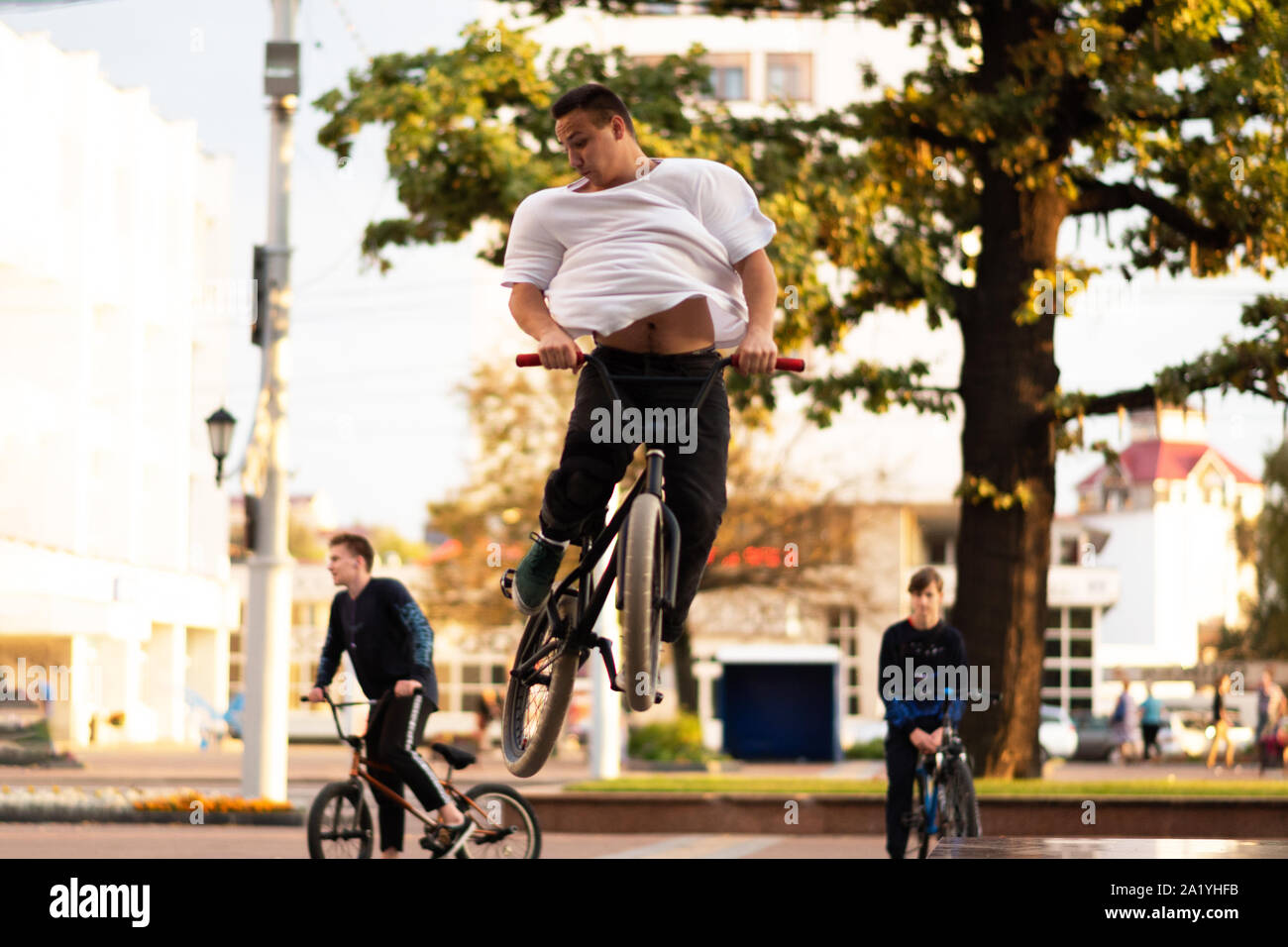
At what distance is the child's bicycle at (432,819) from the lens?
9789 mm

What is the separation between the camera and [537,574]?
5625 mm

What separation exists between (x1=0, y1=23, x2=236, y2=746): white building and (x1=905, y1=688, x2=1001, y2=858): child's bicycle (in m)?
29.1

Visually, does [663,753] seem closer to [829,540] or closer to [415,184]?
[829,540]

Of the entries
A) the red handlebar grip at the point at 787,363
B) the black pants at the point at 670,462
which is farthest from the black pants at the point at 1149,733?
the red handlebar grip at the point at 787,363

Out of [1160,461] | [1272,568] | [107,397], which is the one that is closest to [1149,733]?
[107,397]

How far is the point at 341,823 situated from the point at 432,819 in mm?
552

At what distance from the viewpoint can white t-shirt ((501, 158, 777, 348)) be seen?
16.8ft

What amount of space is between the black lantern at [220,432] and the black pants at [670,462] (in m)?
14.3

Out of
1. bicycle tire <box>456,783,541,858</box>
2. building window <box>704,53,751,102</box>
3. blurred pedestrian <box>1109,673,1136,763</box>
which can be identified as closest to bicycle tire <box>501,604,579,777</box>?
bicycle tire <box>456,783,541,858</box>

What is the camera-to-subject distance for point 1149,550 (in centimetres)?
8581

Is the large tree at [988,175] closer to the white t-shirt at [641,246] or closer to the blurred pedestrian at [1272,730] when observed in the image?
the white t-shirt at [641,246]

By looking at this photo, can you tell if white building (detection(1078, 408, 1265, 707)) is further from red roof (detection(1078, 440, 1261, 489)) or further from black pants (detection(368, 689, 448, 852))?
black pants (detection(368, 689, 448, 852))

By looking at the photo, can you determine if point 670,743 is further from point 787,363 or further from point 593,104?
point 593,104
